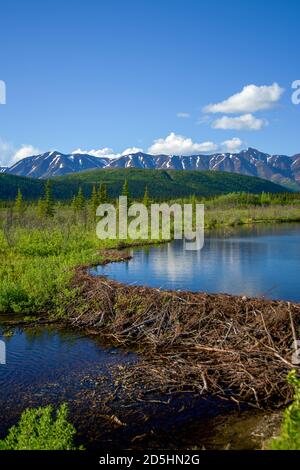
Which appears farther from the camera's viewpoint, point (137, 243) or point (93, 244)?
point (137, 243)

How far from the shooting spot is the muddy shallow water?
31.3 ft

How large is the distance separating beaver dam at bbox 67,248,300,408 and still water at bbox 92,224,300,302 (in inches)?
248

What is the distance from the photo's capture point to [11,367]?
46.9 feet

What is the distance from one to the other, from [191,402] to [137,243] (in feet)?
132

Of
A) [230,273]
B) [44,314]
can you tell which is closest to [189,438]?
[44,314]

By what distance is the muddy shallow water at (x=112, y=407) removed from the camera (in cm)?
954

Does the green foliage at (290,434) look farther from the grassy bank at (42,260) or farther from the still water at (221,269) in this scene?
the still water at (221,269)

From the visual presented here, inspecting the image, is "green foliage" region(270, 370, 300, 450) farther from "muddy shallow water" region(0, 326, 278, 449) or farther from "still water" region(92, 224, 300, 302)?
"still water" region(92, 224, 300, 302)

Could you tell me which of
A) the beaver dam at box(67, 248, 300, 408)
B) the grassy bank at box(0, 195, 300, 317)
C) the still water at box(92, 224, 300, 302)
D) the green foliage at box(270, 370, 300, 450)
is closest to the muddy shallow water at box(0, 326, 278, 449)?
the beaver dam at box(67, 248, 300, 408)

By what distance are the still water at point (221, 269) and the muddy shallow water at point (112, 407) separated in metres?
10.6

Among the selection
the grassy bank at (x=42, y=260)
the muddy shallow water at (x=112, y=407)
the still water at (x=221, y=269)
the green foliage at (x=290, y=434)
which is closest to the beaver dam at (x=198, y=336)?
the muddy shallow water at (x=112, y=407)
